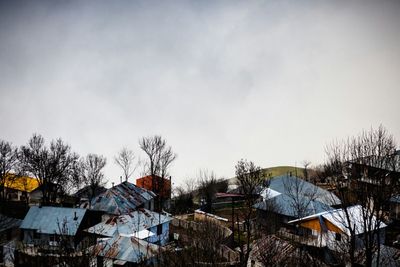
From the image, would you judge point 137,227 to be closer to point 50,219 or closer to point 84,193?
point 50,219

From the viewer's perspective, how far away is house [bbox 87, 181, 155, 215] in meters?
42.9

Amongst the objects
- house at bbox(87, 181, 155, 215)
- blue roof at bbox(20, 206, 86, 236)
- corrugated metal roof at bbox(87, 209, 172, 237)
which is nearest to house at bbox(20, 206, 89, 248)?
blue roof at bbox(20, 206, 86, 236)

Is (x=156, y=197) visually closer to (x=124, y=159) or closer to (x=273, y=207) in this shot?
(x=124, y=159)

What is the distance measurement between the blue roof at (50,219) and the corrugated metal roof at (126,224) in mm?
3533

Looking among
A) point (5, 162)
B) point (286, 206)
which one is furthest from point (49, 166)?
point (286, 206)

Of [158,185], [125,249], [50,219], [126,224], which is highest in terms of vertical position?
[158,185]

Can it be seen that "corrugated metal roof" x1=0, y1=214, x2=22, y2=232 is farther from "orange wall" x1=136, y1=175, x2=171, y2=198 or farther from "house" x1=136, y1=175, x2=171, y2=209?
"house" x1=136, y1=175, x2=171, y2=209

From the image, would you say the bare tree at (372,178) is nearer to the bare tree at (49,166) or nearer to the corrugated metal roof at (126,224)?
the corrugated metal roof at (126,224)

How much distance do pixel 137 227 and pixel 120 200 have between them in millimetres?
12496

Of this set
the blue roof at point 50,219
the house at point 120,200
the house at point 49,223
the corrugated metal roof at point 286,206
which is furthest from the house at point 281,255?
the house at point 120,200

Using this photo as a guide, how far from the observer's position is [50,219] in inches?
1452

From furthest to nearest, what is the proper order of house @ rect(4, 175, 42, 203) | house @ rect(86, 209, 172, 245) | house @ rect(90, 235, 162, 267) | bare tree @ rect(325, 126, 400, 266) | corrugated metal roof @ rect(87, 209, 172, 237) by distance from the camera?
1. house @ rect(4, 175, 42, 203)
2. corrugated metal roof @ rect(87, 209, 172, 237)
3. house @ rect(86, 209, 172, 245)
4. house @ rect(90, 235, 162, 267)
5. bare tree @ rect(325, 126, 400, 266)

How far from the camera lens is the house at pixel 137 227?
3178 cm

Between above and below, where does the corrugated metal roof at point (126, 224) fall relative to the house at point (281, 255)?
above
